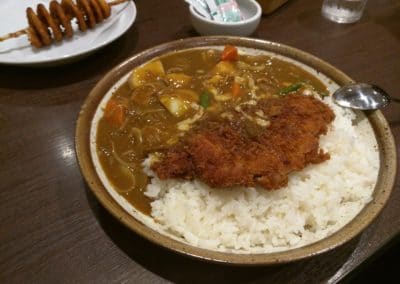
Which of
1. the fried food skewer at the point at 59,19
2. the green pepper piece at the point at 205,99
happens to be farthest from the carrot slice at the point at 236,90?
the fried food skewer at the point at 59,19

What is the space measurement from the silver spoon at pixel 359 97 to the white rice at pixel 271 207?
266 millimetres

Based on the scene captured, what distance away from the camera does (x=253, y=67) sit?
2.17 meters

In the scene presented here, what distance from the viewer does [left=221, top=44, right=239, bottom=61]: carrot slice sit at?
218 cm

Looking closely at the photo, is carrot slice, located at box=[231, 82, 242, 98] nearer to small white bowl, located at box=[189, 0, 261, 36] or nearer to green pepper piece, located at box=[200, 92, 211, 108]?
green pepper piece, located at box=[200, 92, 211, 108]

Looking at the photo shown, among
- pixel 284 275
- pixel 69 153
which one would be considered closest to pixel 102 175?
pixel 69 153

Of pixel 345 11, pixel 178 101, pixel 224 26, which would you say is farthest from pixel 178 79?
pixel 345 11

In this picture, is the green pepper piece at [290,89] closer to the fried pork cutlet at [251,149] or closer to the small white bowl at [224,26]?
the fried pork cutlet at [251,149]

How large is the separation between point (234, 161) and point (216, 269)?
1.33 feet

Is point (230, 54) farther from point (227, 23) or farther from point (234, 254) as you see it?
point (234, 254)

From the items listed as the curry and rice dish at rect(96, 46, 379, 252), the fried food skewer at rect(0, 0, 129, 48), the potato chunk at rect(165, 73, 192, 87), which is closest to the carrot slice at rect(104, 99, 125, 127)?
the curry and rice dish at rect(96, 46, 379, 252)

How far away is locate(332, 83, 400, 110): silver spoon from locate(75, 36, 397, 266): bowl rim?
0.19 feet

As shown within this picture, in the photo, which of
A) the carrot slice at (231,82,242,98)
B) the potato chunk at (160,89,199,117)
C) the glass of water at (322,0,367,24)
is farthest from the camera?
the glass of water at (322,0,367,24)

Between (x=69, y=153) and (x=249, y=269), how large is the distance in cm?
99

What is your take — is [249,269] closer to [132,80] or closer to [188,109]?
[188,109]
